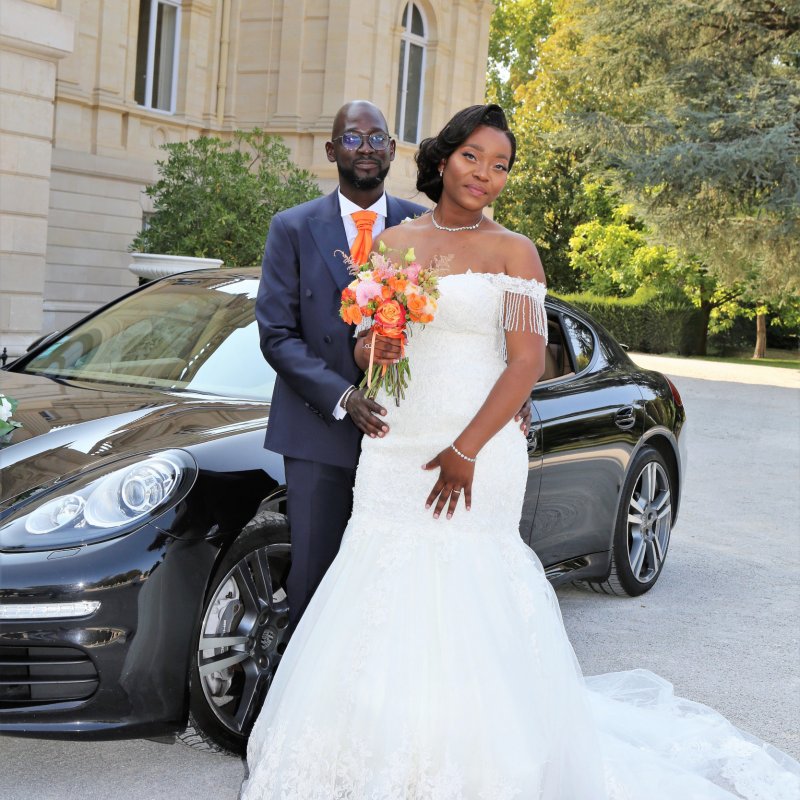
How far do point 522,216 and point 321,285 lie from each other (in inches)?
1523

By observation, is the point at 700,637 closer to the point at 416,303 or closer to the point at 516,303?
the point at 516,303

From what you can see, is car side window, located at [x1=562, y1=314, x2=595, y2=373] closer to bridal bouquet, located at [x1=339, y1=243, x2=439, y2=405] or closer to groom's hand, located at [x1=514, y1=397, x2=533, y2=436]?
groom's hand, located at [x1=514, y1=397, x2=533, y2=436]

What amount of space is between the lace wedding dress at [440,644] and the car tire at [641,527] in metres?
2.32

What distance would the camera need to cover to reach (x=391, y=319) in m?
3.09

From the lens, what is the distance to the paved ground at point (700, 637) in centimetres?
360

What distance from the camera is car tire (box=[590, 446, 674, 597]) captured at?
19.0 ft

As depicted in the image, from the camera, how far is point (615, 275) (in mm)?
38062

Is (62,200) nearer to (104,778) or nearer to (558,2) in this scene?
(104,778)

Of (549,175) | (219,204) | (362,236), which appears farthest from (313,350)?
(549,175)

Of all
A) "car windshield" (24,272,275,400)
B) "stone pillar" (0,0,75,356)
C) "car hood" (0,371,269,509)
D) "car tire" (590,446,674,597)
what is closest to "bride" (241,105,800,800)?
"car hood" (0,371,269,509)

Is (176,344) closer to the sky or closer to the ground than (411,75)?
closer to the ground

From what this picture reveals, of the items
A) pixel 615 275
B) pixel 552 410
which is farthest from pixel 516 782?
pixel 615 275

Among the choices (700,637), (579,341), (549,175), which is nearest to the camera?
(700,637)

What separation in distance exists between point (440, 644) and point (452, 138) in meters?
1.44
